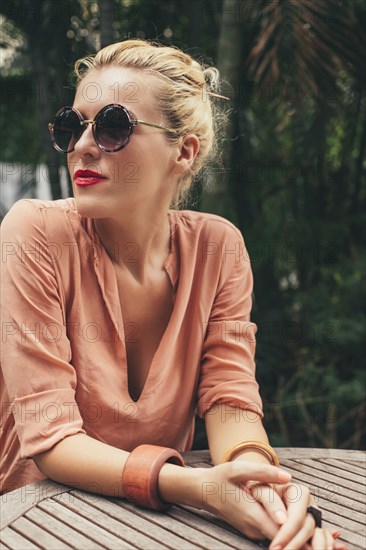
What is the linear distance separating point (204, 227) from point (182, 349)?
43cm

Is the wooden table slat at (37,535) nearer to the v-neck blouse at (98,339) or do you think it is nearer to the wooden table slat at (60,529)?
the wooden table slat at (60,529)

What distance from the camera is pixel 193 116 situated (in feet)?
7.16

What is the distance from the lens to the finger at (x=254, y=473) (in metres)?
1.62

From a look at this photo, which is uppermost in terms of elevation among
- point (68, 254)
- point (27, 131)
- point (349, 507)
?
point (27, 131)

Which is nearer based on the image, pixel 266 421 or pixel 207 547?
pixel 207 547

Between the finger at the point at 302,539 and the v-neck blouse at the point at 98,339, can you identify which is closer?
the finger at the point at 302,539

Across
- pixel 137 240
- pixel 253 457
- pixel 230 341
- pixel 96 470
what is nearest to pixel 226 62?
pixel 137 240

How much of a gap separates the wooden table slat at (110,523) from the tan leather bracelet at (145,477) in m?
0.08

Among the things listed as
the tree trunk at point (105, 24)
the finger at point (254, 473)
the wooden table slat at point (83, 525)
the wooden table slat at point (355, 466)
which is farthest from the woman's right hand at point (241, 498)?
the tree trunk at point (105, 24)

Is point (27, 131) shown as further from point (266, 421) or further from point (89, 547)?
point (89, 547)

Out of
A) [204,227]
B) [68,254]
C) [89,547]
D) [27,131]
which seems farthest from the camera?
[27,131]

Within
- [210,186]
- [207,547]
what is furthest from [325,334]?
[207,547]

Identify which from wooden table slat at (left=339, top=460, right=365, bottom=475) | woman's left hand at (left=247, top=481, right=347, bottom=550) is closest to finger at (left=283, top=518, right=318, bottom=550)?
woman's left hand at (left=247, top=481, right=347, bottom=550)

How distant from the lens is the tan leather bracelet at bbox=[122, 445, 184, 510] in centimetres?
168
